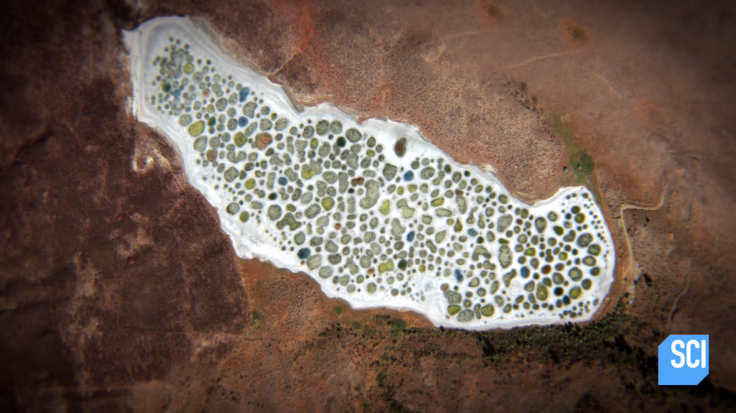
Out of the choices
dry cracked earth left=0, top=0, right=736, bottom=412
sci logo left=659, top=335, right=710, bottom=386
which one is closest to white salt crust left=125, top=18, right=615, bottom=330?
dry cracked earth left=0, top=0, right=736, bottom=412

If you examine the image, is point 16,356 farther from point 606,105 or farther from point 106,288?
point 606,105

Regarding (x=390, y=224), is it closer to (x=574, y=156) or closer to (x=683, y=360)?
(x=574, y=156)

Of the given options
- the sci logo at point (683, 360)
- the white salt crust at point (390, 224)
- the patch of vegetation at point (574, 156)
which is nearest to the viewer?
the sci logo at point (683, 360)

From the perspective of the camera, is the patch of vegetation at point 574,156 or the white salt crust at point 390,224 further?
the white salt crust at point 390,224

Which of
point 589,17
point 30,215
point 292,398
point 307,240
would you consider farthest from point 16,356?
point 589,17

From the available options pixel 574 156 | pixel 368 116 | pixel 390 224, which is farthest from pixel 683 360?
pixel 368 116

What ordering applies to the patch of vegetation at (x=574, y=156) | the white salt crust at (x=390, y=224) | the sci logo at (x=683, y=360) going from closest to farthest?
the sci logo at (x=683, y=360) → the patch of vegetation at (x=574, y=156) → the white salt crust at (x=390, y=224)

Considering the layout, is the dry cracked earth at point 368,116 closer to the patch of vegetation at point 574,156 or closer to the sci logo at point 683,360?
the patch of vegetation at point 574,156

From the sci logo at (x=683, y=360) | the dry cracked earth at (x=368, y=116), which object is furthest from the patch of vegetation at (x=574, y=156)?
the sci logo at (x=683, y=360)
